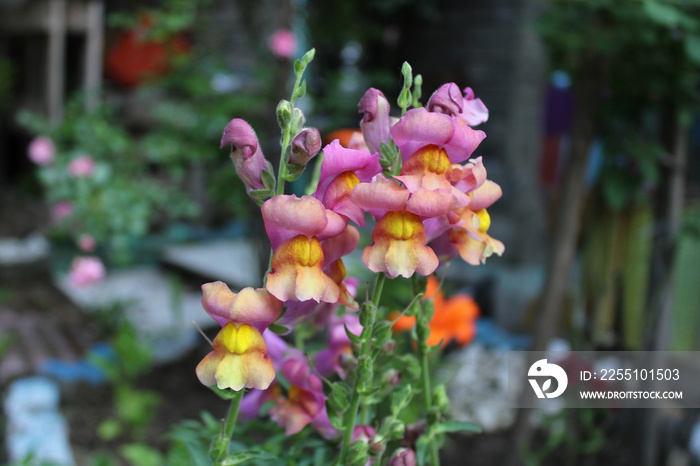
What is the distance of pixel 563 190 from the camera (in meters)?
2.14

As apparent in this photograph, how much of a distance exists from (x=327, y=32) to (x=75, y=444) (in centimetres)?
227

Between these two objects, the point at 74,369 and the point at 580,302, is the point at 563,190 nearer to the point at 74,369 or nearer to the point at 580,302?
the point at 580,302

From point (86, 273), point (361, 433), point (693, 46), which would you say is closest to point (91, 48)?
point (86, 273)

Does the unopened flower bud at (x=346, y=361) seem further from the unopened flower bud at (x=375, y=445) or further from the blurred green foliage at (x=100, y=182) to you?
the blurred green foliage at (x=100, y=182)

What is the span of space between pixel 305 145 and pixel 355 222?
90 millimetres

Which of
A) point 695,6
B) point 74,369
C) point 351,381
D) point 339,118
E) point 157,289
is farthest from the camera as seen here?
point 157,289

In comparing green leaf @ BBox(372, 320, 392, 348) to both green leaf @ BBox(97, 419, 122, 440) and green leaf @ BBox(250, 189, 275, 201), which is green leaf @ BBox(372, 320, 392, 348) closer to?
green leaf @ BBox(250, 189, 275, 201)

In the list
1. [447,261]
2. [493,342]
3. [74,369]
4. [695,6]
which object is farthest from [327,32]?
[447,261]

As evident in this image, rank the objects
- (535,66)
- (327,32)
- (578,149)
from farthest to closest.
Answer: (535,66)
(327,32)
(578,149)

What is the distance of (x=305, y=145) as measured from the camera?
71cm

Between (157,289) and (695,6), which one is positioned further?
(157,289)

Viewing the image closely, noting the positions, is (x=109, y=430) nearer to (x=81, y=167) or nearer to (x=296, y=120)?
(x=81, y=167)

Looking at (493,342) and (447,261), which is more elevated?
(447,261)

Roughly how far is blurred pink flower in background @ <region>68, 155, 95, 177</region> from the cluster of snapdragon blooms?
2851 millimetres
